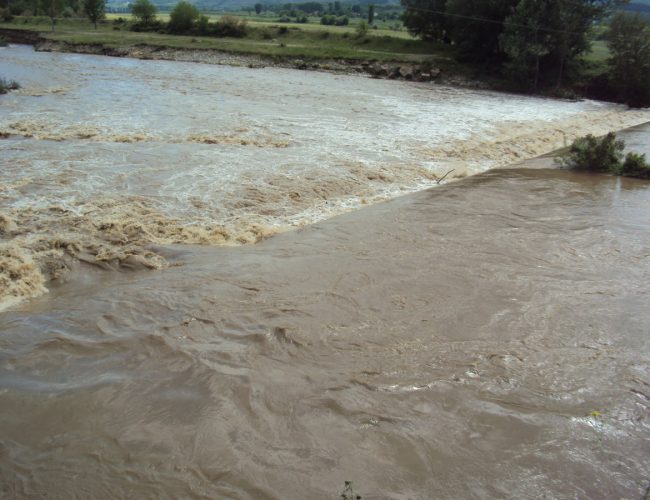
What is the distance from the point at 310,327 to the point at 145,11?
2405 inches

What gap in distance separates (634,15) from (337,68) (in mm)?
19495

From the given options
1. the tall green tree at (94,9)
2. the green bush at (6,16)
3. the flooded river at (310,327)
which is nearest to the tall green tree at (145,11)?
the tall green tree at (94,9)

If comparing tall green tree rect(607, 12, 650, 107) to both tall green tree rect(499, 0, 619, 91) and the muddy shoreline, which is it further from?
the muddy shoreline

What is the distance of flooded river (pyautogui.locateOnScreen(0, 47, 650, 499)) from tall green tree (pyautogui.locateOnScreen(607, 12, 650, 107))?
23.6m

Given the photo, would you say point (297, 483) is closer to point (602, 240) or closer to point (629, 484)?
point (629, 484)

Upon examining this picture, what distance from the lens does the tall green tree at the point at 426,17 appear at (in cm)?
4306

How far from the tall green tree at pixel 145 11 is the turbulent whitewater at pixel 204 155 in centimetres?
3476

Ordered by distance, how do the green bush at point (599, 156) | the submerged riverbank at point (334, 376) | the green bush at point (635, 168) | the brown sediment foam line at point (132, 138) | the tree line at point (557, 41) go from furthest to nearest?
the tree line at point (557, 41) < the green bush at point (599, 156) < the green bush at point (635, 168) < the brown sediment foam line at point (132, 138) < the submerged riverbank at point (334, 376)

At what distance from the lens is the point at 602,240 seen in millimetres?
9367

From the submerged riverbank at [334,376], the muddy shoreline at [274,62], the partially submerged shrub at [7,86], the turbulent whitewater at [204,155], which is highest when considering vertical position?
the muddy shoreline at [274,62]

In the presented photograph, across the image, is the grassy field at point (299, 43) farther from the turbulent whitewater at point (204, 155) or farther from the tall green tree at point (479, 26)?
the turbulent whitewater at point (204, 155)

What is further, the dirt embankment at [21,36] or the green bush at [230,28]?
the green bush at [230,28]

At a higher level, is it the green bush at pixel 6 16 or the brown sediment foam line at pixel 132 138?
the green bush at pixel 6 16

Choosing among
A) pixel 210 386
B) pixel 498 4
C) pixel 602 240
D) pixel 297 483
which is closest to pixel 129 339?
pixel 210 386
